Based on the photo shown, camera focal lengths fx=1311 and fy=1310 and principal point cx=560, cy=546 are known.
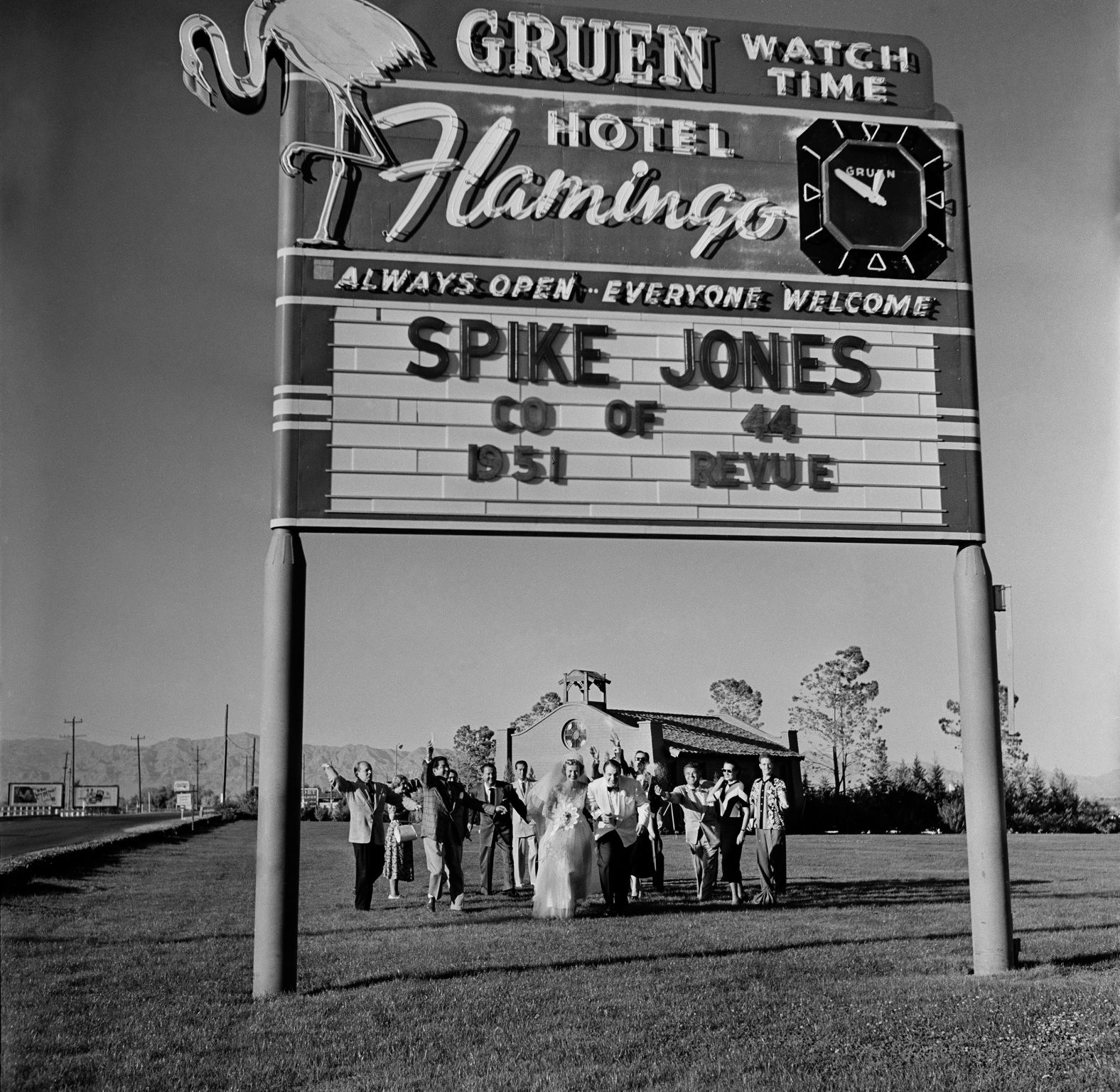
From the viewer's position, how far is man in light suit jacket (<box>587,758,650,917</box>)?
14.6 m

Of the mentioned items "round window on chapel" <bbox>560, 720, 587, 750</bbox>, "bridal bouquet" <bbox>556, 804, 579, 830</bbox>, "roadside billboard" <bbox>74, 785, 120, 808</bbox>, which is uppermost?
"round window on chapel" <bbox>560, 720, 587, 750</bbox>

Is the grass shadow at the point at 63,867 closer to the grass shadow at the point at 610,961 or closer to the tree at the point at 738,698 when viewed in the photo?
the grass shadow at the point at 610,961

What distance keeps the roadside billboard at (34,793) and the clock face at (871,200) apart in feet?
388

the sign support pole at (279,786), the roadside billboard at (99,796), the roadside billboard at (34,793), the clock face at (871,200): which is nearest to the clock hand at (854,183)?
the clock face at (871,200)

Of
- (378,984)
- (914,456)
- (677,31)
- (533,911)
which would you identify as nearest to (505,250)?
(677,31)

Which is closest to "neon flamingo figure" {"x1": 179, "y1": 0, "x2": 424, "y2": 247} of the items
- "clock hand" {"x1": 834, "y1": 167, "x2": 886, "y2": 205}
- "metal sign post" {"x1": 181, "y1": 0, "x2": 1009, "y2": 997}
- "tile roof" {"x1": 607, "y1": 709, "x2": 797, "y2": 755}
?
"metal sign post" {"x1": 181, "y1": 0, "x2": 1009, "y2": 997}

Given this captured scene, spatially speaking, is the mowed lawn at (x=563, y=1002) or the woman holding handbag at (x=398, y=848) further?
the woman holding handbag at (x=398, y=848)

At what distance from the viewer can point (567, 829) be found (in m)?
14.2

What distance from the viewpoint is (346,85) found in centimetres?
1062

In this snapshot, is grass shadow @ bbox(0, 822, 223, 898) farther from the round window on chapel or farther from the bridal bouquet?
the round window on chapel

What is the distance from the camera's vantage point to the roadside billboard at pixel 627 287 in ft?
34.2

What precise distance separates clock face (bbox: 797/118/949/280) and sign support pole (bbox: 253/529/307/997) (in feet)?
17.6

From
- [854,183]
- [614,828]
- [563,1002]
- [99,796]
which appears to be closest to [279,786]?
[563,1002]

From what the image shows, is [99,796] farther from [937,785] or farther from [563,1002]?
[563,1002]
